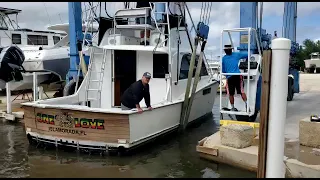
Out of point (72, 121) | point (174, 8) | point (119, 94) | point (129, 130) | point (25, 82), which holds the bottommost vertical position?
point (129, 130)

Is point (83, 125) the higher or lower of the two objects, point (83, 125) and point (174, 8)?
the lower

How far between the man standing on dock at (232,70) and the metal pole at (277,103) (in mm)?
4531

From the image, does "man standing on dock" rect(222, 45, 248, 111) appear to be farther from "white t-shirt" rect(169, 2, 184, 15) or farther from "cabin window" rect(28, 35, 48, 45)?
"cabin window" rect(28, 35, 48, 45)

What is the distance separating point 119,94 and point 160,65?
4.77 feet

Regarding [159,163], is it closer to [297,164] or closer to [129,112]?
[129,112]

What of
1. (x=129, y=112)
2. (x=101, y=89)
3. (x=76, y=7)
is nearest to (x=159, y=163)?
(x=129, y=112)

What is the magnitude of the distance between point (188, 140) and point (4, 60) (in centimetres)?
680

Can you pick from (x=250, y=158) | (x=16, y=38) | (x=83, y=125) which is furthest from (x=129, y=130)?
(x=16, y=38)

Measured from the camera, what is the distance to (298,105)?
11.7 m

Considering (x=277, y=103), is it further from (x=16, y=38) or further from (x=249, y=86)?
(x=16, y=38)

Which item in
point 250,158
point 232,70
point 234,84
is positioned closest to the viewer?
point 250,158

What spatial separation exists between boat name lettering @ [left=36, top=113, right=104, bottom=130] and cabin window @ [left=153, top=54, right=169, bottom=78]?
2.67m

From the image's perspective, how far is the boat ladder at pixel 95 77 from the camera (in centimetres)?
928

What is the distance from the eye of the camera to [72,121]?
Answer: 7.20m
